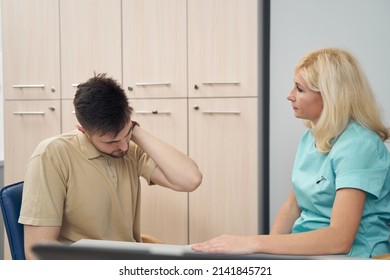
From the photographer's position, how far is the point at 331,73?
148 cm

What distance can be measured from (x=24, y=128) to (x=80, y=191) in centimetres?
138

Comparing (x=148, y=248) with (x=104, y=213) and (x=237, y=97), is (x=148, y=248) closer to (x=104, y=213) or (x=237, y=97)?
(x=104, y=213)

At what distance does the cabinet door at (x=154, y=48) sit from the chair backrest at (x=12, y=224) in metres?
1.08

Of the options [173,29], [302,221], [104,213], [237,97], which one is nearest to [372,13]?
[237,97]

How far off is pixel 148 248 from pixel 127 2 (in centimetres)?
211

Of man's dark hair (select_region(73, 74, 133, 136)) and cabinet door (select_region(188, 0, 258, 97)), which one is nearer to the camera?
man's dark hair (select_region(73, 74, 133, 136))

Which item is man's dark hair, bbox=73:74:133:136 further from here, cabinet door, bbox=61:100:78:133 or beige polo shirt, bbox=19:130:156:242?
cabinet door, bbox=61:100:78:133

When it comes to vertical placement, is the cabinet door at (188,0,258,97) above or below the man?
above

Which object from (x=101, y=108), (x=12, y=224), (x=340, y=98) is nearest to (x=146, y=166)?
(x=101, y=108)

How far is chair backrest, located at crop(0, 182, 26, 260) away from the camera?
57.5 inches

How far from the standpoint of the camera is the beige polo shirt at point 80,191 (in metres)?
1.41

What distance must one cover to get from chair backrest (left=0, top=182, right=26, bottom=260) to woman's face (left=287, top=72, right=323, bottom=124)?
988mm

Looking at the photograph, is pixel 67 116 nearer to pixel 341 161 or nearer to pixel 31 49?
pixel 31 49

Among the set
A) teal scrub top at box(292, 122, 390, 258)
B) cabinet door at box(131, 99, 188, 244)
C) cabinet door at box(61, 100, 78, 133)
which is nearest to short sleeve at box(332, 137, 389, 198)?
teal scrub top at box(292, 122, 390, 258)
